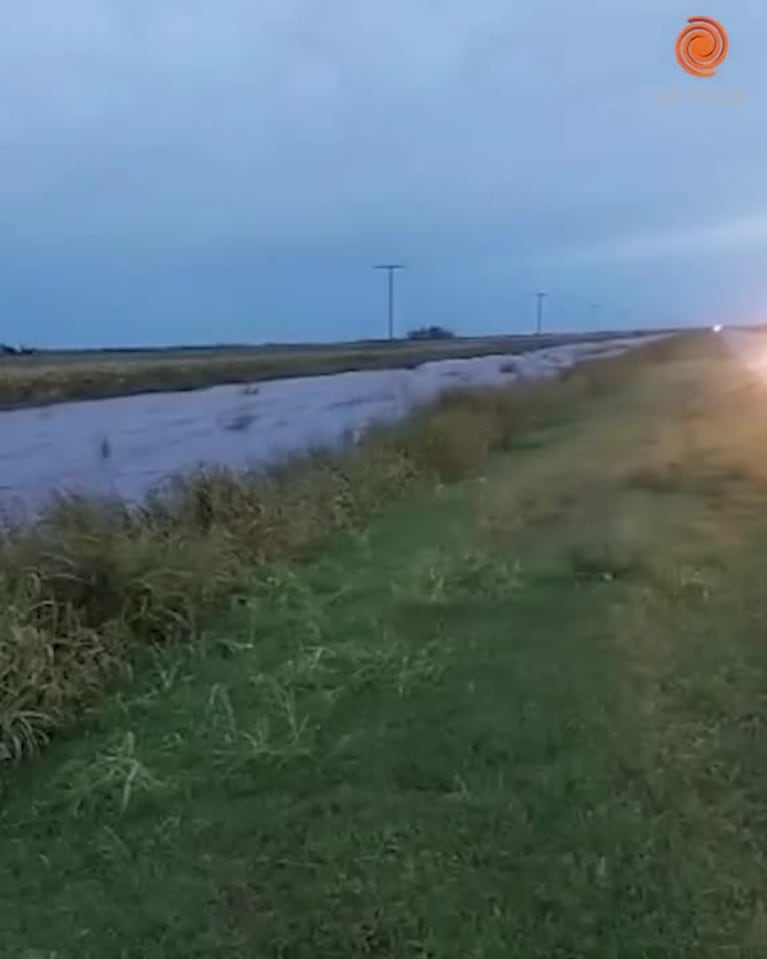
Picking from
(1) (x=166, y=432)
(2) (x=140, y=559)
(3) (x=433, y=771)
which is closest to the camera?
(3) (x=433, y=771)

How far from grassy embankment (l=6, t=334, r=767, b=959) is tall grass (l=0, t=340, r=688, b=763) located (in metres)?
0.17

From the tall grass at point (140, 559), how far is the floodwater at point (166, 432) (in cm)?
131

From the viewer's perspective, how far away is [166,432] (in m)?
29.3

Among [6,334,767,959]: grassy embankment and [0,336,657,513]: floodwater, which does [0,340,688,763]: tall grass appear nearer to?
[6,334,767,959]: grassy embankment

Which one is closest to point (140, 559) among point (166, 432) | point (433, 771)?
point (433, 771)

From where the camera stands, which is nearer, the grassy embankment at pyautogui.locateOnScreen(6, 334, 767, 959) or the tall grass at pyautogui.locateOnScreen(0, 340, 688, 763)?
the grassy embankment at pyautogui.locateOnScreen(6, 334, 767, 959)

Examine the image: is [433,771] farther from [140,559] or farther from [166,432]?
Result: [166,432]

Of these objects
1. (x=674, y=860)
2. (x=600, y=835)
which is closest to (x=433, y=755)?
(x=600, y=835)

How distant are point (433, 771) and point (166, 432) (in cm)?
2514

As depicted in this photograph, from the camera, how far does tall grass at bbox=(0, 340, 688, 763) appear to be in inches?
259

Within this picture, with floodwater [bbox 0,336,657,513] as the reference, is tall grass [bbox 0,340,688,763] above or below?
above

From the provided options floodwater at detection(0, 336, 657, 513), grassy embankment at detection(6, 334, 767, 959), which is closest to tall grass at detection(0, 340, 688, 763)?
grassy embankment at detection(6, 334, 767, 959)

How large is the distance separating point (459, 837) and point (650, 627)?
2.84 m

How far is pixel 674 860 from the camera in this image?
4.00 meters
